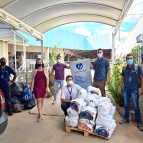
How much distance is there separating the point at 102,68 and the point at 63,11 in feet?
12.7

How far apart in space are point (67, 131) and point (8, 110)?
2.06 meters

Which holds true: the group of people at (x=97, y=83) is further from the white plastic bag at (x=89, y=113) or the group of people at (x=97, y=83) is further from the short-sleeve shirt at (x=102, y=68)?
the white plastic bag at (x=89, y=113)

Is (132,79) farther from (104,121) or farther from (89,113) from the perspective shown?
(89,113)

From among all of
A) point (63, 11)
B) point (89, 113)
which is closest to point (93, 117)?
point (89, 113)

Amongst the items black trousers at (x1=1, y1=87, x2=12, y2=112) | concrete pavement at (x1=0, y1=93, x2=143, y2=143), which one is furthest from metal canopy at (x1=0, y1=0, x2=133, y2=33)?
concrete pavement at (x1=0, y1=93, x2=143, y2=143)

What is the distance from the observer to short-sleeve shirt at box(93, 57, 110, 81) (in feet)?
15.8

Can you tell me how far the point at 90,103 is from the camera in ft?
12.7

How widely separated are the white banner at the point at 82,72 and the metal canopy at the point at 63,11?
6.94 ft

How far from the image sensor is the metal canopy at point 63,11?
5854 mm

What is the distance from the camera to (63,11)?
759 cm

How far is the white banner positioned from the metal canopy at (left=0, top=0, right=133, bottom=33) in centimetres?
211

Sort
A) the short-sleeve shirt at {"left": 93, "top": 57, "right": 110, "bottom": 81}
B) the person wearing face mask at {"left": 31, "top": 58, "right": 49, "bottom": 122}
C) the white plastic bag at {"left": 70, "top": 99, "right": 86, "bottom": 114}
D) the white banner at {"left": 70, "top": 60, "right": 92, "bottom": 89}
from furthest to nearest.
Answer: the white banner at {"left": 70, "top": 60, "right": 92, "bottom": 89} < the short-sleeve shirt at {"left": 93, "top": 57, "right": 110, "bottom": 81} < the person wearing face mask at {"left": 31, "top": 58, "right": 49, "bottom": 122} < the white plastic bag at {"left": 70, "top": 99, "right": 86, "bottom": 114}

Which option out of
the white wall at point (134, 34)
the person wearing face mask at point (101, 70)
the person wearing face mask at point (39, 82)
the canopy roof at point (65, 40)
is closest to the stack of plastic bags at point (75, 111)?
the person wearing face mask at point (39, 82)

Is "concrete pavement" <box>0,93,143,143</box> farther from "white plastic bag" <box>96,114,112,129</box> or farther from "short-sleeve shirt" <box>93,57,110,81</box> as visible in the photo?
"short-sleeve shirt" <box>93,57,110,81</box>
